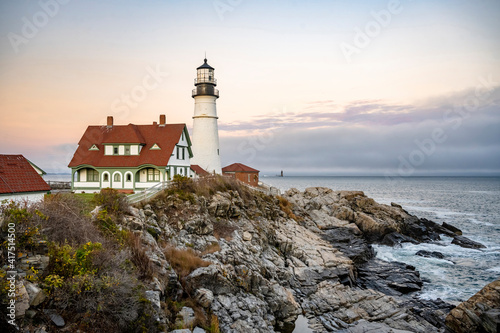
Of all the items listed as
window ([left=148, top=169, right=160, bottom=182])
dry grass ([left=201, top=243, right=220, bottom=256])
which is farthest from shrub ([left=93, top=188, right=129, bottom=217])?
window ([left=148, top=169, right=160, bottom=182])

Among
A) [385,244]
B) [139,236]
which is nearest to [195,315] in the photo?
[139,236]

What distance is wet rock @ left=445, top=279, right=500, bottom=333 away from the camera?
14.2m

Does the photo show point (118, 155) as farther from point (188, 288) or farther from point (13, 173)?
point (188, 288)

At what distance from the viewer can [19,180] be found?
20031 millimetres

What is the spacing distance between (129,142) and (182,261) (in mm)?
20407

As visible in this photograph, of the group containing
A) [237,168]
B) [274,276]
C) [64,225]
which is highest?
[237,168]

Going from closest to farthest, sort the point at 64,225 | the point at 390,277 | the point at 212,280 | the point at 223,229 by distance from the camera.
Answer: the point at 64,225 → the point at 212,280 → the point at 223,229 → the point at 390,277

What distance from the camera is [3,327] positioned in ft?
23.4

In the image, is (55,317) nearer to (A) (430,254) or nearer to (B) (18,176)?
(B) (18,176)

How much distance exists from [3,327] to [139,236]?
6721mm

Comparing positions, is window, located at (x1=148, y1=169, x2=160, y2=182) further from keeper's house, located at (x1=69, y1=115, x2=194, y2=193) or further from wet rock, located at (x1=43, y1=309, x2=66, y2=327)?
wet rock, located at (x1=43, y1=309, x2=66, y2=327)

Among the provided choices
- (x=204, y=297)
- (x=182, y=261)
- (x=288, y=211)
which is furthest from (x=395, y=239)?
(x=204, y=297)

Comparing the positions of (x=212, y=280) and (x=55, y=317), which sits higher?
(x=55, y=317)

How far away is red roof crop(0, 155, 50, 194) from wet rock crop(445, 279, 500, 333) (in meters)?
24.1
